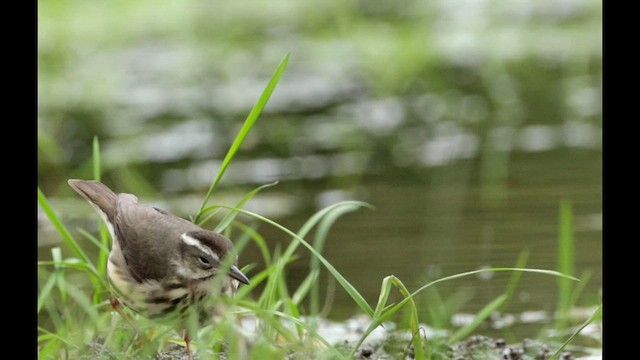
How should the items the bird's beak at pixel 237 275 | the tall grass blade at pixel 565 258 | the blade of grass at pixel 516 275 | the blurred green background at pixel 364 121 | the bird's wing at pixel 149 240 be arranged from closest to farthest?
the bird's beak at pixel 237 275, the bird's wing at pixel 149 240, the tall grass blade at pixel 565 258, the blade of grass at pixel 516 275, the blurred green background at pixel 364 121

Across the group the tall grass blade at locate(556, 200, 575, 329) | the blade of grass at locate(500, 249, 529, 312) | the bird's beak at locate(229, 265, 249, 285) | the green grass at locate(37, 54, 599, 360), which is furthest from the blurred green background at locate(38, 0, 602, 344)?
the bird's beak at locate(229, 265, 249, 285)

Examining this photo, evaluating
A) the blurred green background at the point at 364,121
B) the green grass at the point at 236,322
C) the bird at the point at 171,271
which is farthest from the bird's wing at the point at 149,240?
the blurred green background at the point at 364,121

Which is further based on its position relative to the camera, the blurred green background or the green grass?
the blurred green background

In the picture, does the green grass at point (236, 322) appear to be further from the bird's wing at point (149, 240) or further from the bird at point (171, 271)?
the bird's wing at point (149, 240)

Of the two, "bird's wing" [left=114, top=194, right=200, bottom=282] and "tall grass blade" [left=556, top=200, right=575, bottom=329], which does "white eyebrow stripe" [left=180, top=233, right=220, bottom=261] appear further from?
"tall grass blade" [left=556, top=200, right=575, bottom=329]

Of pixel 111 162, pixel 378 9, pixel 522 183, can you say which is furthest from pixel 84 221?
pixel 378 9

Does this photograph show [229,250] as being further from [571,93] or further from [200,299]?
[571,93]

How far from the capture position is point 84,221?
7.60 m

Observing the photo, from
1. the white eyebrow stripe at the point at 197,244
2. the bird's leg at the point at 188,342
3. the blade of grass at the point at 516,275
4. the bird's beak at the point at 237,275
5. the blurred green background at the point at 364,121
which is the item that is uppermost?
the blurred green background at the point at 364,121

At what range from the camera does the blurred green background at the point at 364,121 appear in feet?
22.1

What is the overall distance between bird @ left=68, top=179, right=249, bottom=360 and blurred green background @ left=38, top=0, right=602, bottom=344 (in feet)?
4.42

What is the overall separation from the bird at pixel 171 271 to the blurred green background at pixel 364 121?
4.42 feet

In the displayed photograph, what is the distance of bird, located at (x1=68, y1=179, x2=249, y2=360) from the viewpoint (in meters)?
4.52

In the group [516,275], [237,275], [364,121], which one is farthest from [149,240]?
[364,121]
